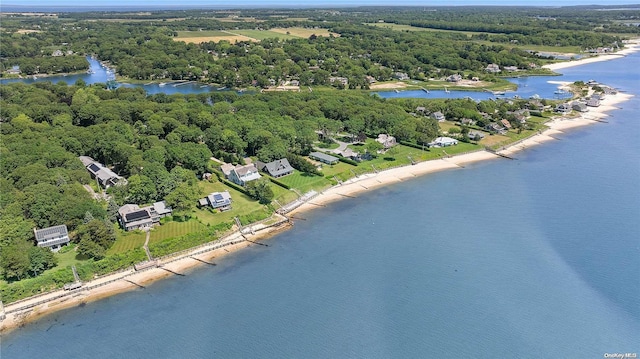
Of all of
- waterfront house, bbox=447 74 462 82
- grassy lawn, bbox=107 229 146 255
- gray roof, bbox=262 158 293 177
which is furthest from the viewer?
waterfront house, bbox=447 74 462 82

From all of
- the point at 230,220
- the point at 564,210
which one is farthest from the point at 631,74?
the point at 230,220

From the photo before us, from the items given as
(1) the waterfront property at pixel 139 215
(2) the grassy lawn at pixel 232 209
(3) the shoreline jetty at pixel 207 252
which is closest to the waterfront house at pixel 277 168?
(2) the grassy lawn at pixel 232 209

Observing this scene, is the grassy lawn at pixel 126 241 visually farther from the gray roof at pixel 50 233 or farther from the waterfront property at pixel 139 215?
the gray roof at pixel 50 233

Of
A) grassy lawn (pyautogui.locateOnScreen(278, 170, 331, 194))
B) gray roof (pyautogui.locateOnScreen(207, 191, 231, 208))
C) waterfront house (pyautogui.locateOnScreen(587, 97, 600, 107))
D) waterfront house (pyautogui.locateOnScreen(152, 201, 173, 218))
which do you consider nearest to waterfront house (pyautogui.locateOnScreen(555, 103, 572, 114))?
waterfront house (pyautogui.locateOnScreen(587, 97, 600, 107))

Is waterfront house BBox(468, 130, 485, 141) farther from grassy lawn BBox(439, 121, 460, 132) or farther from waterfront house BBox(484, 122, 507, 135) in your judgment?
grassy lawn BBox(439, 121, 460, 132)

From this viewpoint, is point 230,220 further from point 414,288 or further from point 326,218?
point 414,288

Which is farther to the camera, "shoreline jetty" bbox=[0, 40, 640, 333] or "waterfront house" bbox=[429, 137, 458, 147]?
"waterfront house" bbox=[429, 137, 458, 147]
